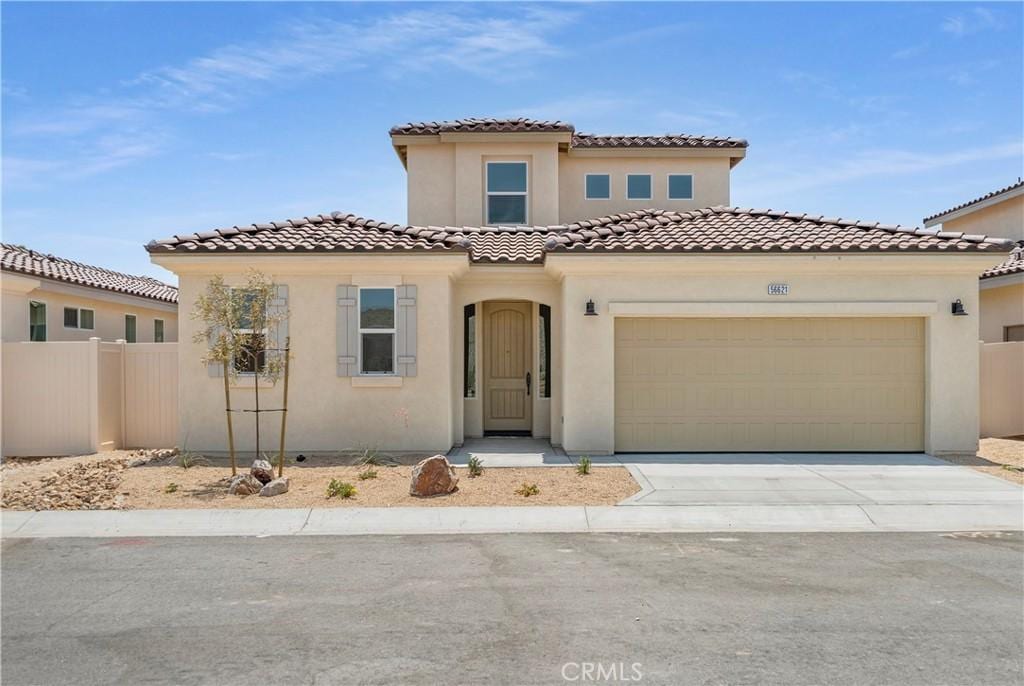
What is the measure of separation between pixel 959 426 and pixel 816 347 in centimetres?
278

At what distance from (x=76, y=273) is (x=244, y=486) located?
13.4 meters

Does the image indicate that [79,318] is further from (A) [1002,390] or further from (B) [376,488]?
(A) [1002,390]

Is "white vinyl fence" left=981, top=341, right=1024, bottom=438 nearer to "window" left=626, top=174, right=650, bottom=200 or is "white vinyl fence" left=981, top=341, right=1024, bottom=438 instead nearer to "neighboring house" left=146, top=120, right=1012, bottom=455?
"neighboring house" left=146, top=120, right=1012, bottom=455

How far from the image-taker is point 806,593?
6.21 meters

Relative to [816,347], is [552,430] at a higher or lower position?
lower

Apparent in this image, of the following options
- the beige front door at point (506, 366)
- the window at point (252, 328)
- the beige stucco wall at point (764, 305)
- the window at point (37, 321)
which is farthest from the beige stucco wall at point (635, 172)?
the window at point (37, 321)

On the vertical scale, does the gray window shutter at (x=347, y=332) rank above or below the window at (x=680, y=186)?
below

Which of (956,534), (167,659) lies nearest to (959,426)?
(956,534)

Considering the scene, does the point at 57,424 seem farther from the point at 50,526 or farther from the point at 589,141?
the point at 589,141

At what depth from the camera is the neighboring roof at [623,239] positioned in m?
12.4

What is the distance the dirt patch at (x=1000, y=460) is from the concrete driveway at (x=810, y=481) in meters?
0.33

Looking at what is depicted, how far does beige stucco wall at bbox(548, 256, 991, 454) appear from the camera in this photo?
→ 12.6 meters

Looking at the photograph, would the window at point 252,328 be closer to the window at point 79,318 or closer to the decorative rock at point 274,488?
the decorative rock at point 274,488

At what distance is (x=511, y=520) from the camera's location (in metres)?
8.80
